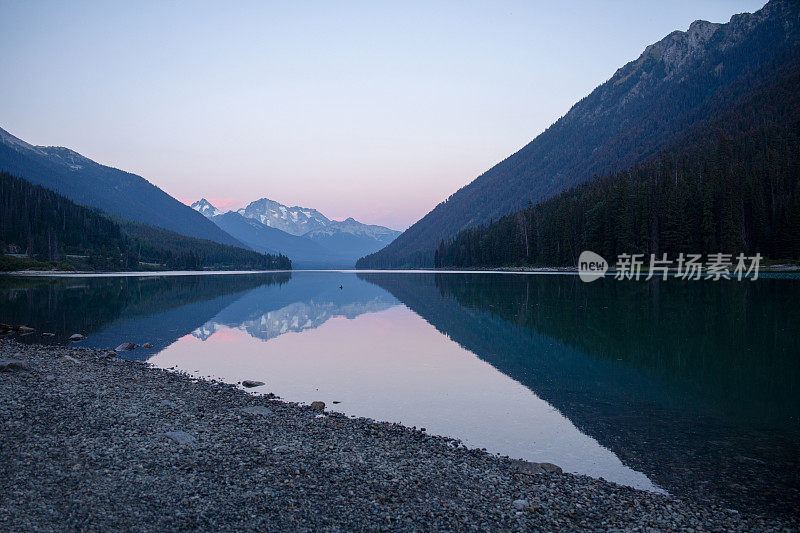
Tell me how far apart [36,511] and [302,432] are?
5.69 metres

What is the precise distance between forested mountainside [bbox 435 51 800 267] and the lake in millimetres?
51151

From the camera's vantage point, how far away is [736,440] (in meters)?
11.6

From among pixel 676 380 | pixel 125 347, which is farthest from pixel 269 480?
pixel 125 347

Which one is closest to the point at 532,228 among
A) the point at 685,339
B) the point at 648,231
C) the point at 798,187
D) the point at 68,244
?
the point at 648,231

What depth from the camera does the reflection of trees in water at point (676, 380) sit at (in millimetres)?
10023

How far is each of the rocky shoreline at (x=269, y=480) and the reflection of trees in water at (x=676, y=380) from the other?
2.22 metres

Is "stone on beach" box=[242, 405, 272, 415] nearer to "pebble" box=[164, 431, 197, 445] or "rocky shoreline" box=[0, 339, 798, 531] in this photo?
"rocky shoreline" box=[0, 339, 798, 531]

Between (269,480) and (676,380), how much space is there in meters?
16.1

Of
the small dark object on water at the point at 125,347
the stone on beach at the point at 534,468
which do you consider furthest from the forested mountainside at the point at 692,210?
the small dark object on water at the point at 125,347

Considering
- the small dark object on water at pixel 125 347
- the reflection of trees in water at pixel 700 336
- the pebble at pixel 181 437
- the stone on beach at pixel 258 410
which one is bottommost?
the small dark object on water at pixel 125 347

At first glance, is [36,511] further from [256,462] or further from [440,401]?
[440,401]

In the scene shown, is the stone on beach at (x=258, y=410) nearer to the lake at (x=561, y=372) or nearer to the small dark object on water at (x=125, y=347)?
the lake at (x=561, y=372)

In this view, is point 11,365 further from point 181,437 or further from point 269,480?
point 269,480

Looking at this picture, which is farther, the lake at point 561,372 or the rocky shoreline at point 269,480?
the lake at point 561,372
